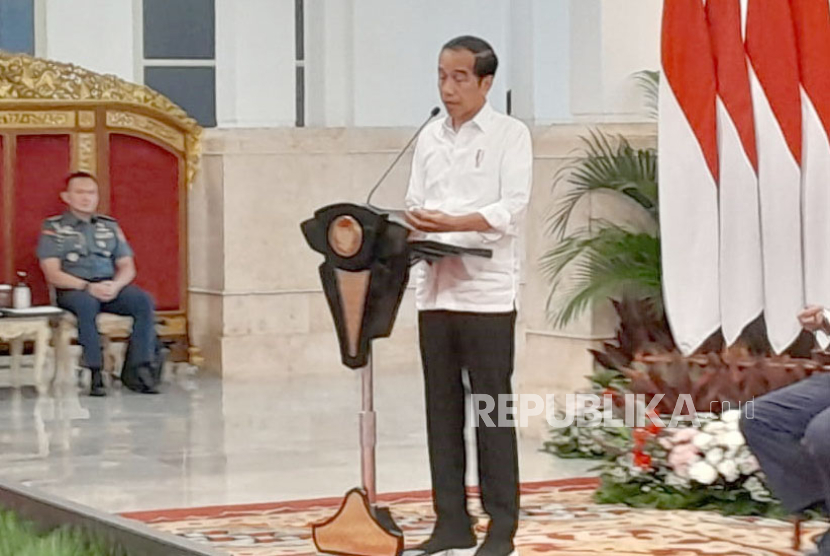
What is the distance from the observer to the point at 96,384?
1288 centimetres

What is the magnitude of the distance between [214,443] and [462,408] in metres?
4.18

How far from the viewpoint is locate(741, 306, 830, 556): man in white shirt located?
631 cm

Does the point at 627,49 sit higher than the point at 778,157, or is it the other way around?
the point at 627,49

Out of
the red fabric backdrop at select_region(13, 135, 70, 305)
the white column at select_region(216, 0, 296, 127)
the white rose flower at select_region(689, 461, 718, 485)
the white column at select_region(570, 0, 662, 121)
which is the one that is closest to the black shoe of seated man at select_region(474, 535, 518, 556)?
the white rose flower at select_region(689, 461, 718, 485)

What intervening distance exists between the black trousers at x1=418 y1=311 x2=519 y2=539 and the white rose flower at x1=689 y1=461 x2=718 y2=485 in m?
1.61

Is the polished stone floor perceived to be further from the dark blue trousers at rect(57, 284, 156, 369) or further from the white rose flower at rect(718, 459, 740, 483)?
the white rose flower at rect(718, 459, 740, 483)

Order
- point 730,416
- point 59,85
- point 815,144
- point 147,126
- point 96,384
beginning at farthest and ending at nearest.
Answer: point 147,126
point 59,85
point 96,384
point 815,144
point 730,416

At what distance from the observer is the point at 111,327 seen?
13289 millimetres

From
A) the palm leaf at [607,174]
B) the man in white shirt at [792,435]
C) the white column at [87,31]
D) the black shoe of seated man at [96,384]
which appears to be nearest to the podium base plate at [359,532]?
the man in white shirt at [792,435]

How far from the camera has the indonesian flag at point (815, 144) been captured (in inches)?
345

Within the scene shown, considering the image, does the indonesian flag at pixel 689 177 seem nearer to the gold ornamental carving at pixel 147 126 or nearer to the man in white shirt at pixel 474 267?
the man in white shirt at pixel 474 267

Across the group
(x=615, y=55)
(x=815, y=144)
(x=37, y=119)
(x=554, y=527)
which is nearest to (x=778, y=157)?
(x=815, y=144)

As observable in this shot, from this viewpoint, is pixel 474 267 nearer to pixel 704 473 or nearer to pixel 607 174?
pixel 704 473

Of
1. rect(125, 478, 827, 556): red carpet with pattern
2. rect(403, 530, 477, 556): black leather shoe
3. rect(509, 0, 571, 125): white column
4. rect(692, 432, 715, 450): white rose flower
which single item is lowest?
rect(125, 478, 827, 556): red carpet with pattern
